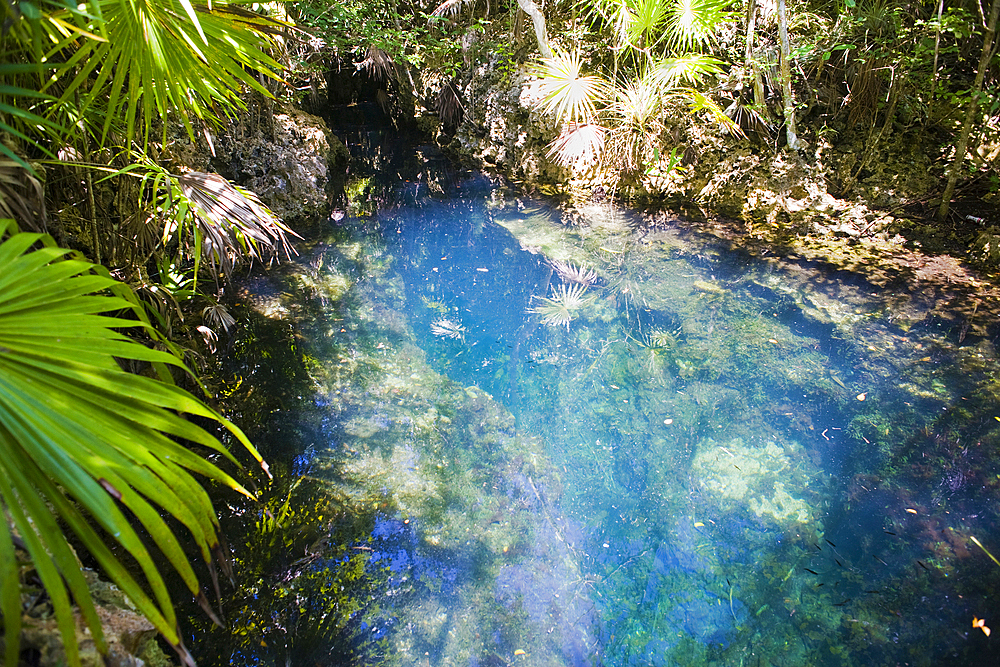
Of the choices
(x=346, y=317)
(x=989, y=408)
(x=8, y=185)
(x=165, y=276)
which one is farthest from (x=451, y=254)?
(x=989, y=408)

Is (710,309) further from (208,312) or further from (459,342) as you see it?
(208,312)

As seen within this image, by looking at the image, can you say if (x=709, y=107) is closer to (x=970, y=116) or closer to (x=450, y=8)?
(x=970, y=116)

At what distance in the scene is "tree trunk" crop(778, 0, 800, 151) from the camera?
444 cm

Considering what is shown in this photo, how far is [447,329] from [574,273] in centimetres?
130

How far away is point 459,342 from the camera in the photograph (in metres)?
3.62

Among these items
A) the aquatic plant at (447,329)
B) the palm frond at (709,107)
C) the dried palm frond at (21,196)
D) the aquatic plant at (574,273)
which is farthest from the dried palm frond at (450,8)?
the dried palm frond at (21,196)

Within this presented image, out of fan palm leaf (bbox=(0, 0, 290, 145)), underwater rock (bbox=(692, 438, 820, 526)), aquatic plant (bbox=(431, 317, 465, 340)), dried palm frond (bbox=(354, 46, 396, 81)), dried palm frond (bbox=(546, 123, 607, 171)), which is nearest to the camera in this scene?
fan palm leaf (bbox=(0, 0, 290, 145))

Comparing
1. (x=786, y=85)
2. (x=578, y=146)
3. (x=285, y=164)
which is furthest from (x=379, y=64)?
(x=786, y=85)

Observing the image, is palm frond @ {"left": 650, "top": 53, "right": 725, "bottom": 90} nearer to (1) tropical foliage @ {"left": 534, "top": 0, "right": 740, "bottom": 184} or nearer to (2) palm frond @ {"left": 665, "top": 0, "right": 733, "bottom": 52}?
(1) tropical foliage @ {"left": 534, "top": 0, "right": 740, "bottom": 184}

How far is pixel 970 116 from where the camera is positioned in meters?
3.96

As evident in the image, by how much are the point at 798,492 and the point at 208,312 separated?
140 inches

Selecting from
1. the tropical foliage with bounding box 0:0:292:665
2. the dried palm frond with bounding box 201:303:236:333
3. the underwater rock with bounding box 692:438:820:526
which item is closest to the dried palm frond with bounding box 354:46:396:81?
the dried palm frond with bounding box 201:303:236:333

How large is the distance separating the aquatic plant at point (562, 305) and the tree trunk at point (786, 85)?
2.75m

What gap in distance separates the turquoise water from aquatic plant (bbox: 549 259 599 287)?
3cm
